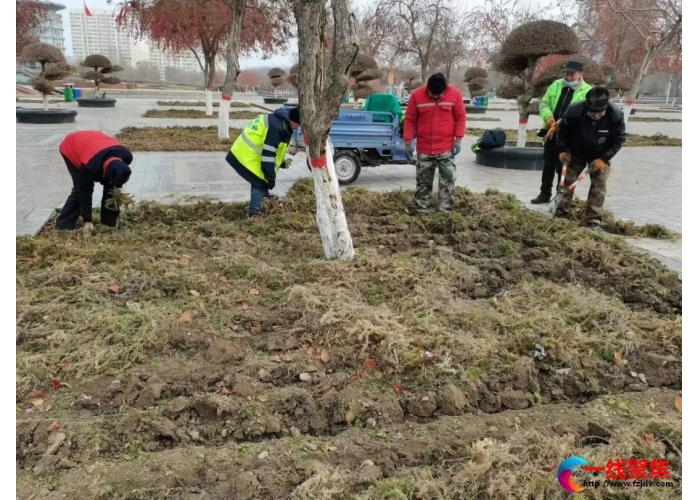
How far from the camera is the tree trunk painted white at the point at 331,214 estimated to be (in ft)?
15.4

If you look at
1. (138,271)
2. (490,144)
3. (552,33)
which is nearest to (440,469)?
(138,271)

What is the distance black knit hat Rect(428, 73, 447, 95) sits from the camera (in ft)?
19.7

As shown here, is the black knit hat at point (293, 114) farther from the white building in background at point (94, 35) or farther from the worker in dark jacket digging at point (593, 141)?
the white building in background at point (94, 35)

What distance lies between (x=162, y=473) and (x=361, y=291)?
2.17 m

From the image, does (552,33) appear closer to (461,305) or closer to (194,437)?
(461,305)

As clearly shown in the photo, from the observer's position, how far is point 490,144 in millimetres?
10617

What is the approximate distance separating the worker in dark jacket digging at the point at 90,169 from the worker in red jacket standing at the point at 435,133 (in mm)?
3272

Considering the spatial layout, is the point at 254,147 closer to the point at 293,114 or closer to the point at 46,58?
the point at 293,114

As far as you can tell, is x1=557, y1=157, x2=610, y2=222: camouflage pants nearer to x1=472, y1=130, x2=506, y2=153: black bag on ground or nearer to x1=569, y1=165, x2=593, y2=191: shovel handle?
x1=569, y1=165, x2=593, y2=191: shovel handle

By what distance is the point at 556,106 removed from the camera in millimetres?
7035

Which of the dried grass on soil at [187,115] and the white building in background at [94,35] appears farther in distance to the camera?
the white building in background at [94,35]

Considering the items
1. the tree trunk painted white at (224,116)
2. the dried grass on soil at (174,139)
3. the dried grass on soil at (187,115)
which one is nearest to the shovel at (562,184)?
the dried grass on soil at (174,139)

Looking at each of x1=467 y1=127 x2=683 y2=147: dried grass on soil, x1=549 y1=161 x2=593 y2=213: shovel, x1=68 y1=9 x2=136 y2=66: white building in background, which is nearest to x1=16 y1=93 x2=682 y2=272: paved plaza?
x1=549 y1=161 x2=593 y2=213: shovel

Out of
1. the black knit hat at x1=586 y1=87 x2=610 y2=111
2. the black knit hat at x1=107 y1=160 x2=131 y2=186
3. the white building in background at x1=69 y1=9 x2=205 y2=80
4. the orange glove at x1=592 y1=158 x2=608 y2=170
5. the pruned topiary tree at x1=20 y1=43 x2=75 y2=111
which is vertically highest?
the white building in background at x1=69 y1=9 x2=205 y2=80
